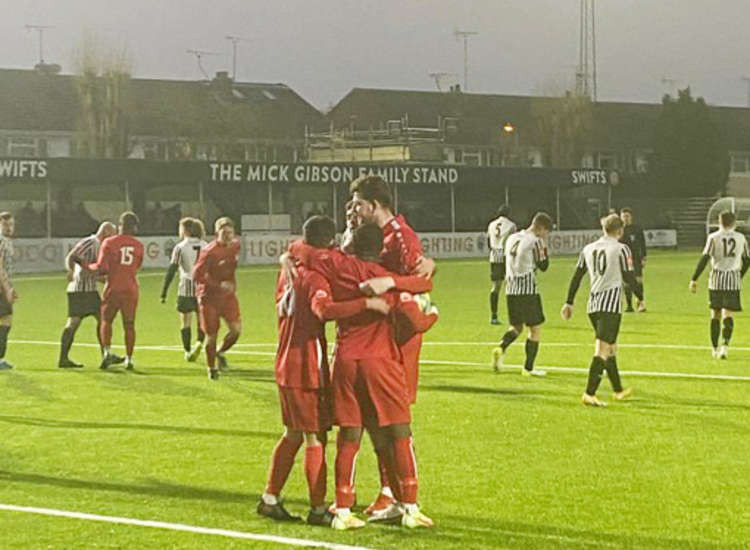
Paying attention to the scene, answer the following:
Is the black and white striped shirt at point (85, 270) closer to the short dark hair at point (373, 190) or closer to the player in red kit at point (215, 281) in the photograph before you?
the player in red kit at point (215, 281)

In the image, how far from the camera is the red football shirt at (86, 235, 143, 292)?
19.8 meters

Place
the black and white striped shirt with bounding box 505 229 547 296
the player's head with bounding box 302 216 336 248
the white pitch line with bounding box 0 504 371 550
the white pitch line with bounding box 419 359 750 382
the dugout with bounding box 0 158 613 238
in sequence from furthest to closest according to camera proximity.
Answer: the dugout with bounding box 0 158 613 238, the black and white striped shirt with bounding box 505 229 547 296, the white pitch line with bounding box 419 359 750 382, the player's head with bounding box 302 216 336 248, the white pitch line with bounding box 0 504 371 550

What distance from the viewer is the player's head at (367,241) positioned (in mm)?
9375

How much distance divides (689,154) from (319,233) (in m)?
86.0

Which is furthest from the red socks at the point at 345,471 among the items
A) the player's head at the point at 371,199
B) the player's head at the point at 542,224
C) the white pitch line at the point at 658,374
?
the white pitch line at the point at 658,374

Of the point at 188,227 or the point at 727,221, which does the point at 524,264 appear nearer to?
the point at 727,221

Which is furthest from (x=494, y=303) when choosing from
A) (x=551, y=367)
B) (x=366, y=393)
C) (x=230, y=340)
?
(x=366, y=393)

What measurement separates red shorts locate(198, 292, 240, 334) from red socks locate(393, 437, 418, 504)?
936 cm

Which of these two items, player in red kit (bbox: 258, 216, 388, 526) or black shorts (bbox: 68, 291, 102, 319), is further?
black shorts (bbox: 68, 291, 102, 319)

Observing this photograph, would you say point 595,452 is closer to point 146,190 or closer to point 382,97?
point 146,190

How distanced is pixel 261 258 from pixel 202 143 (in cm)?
3175

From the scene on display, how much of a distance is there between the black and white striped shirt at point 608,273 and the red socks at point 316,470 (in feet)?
22.4

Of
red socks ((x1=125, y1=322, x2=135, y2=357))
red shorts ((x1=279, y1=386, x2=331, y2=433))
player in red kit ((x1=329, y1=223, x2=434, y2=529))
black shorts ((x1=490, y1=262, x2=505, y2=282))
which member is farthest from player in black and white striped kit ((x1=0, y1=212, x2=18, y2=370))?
player in red kit ((x1=329, y1=223, x2=434, y2=529))

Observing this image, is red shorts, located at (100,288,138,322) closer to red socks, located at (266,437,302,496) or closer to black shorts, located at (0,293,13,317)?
black shorts, located at (0,293,13,317)
